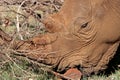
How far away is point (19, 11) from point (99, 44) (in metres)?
1.98

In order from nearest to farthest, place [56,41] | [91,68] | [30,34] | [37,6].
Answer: [56,41] → [91,68] → [30,34] → [37,6]

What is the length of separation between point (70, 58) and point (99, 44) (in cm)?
39

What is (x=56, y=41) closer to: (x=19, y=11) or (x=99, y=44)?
(x=99, y=44)

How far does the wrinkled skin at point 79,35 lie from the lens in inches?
221

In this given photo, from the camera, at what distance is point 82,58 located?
19.1 ft

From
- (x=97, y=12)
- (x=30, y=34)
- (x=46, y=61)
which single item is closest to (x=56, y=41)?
(x=46, y=61)

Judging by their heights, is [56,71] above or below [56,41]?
below

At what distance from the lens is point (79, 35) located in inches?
227

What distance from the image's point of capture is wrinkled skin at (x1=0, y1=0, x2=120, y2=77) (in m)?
5.61

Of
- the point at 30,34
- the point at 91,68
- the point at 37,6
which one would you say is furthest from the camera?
the point at 37,6

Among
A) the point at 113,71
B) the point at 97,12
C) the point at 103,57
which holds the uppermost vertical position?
the point at 97,12

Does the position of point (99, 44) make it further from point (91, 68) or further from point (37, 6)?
point (37, 6)

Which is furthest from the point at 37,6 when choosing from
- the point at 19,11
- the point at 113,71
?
the point at 113,71

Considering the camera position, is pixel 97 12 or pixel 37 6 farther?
pixel 37 6
